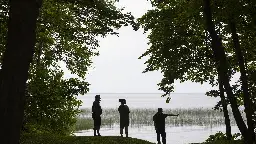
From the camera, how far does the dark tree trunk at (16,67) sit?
6.70 metres

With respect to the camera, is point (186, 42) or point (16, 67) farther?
point (186, 42)

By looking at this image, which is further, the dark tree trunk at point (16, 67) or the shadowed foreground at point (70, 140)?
the shadowed foreground at point (70, 140)

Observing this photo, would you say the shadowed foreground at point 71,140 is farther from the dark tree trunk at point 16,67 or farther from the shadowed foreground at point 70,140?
the dark tree trunk at point 16,67

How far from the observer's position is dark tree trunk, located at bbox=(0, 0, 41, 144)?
6699 mm

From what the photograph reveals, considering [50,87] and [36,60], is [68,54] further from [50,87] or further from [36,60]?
[50,87]

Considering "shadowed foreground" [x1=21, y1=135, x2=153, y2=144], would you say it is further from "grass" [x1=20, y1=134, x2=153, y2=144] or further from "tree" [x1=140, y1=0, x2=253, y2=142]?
"tree" [x1=140, y1=0, x2=253, y2=142]

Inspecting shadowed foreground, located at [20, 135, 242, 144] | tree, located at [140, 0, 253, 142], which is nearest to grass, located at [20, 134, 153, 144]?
shadowed foreground, located at [20, 135, 242, 144]

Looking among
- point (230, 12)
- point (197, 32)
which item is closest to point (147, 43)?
point (197, 32)

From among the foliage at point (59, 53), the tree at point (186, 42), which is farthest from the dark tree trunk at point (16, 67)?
the tree at point (186, 42)

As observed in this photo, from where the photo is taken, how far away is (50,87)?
54.0 feet

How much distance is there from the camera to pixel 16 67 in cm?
682

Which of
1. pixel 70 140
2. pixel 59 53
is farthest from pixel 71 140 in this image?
pixel 59 53

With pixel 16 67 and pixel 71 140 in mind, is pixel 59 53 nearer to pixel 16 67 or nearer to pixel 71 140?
pixel 71 140

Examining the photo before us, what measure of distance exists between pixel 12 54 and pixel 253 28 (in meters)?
13.2
